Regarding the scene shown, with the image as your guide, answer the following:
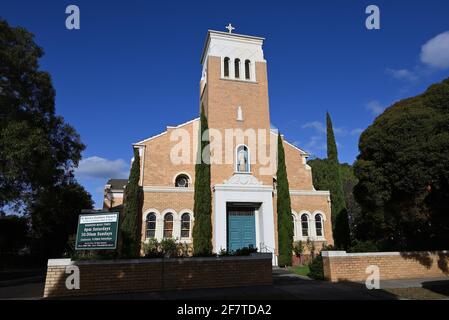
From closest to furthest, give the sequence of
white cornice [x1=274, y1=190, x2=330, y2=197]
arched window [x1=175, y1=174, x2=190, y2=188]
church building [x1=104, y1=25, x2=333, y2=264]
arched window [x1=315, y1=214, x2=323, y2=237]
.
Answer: church building [x1=104, y1=25, x2=333, y2=264] < arched window [x1=315, y1=214, x2=323, y2=237] < white cornice [x1=274, y1=190, x2=330, y2=197] < arched window [x1=175, y1=174, x2=190, y2=188]

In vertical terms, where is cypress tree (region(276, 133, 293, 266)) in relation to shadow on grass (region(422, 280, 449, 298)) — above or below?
above

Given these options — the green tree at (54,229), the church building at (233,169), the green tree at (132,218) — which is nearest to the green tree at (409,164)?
the church building at (233,169)

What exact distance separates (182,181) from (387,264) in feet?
50.8

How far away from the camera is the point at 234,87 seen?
25.4 m

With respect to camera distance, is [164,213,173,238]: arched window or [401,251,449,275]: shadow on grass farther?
[164,213,173,238]: arched window

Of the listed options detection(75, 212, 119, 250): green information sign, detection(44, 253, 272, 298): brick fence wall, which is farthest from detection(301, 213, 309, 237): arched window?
detection(75, 212, 119, 250): green information sign

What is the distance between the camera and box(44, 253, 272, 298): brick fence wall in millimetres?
10570

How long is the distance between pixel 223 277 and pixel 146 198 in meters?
11.1

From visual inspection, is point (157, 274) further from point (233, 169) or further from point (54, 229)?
point (54, 229)

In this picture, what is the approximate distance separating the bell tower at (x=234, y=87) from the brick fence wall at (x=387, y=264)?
34.6 feet

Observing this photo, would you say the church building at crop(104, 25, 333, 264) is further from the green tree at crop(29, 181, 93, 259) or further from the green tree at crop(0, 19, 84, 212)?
the green tree at crop(29, 181, 93, 259)

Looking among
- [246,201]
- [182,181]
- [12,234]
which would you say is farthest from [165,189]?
[12,234]

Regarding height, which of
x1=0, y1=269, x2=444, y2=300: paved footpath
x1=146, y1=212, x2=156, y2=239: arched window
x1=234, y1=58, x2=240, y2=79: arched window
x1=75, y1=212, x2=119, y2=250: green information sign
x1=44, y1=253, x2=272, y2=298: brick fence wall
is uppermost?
x1=234, y1=58, x2=240, y2=79: arched window
